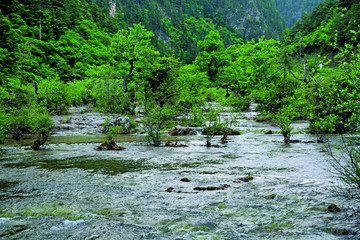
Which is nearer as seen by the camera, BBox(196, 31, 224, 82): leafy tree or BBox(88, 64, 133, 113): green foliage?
BBox(88, 64, 133, 113): green foliage

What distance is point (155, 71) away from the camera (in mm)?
36688

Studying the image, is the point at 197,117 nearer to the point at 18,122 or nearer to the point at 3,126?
the point at 3,126

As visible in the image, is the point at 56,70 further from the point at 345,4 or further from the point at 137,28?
the point at 345,4

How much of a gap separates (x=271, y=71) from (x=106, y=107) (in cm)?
2670

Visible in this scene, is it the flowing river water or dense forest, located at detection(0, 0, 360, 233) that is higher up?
dense forest, located at detection(0, 0, 360, 233)

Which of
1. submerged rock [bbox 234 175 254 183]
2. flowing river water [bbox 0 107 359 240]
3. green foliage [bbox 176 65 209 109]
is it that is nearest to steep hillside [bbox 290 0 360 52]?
green foliage [bbox 176 65 209 109]

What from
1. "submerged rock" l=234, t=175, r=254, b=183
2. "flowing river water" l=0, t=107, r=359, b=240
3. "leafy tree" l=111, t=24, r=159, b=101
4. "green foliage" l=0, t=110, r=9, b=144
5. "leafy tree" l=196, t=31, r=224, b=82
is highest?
"leafy tree" l=196, t=31, r=224, b=82

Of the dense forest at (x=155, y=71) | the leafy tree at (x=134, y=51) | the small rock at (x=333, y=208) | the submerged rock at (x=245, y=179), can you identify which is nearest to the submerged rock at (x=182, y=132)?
the dense forest at (x=155, y=71)

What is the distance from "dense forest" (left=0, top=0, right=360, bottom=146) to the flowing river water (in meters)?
1.94

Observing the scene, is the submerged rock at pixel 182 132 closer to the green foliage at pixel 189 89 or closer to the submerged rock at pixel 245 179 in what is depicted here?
the green foliage at pixel 189 89

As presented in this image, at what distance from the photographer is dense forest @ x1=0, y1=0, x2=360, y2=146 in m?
16.5

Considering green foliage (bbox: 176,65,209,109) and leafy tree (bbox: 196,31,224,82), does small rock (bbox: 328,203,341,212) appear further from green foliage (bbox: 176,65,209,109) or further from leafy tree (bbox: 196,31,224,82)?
leafy tree (bbox: 196,31,224,82)

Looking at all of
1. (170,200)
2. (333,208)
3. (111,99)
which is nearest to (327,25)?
(111,99)

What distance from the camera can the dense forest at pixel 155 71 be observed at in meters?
16.5
